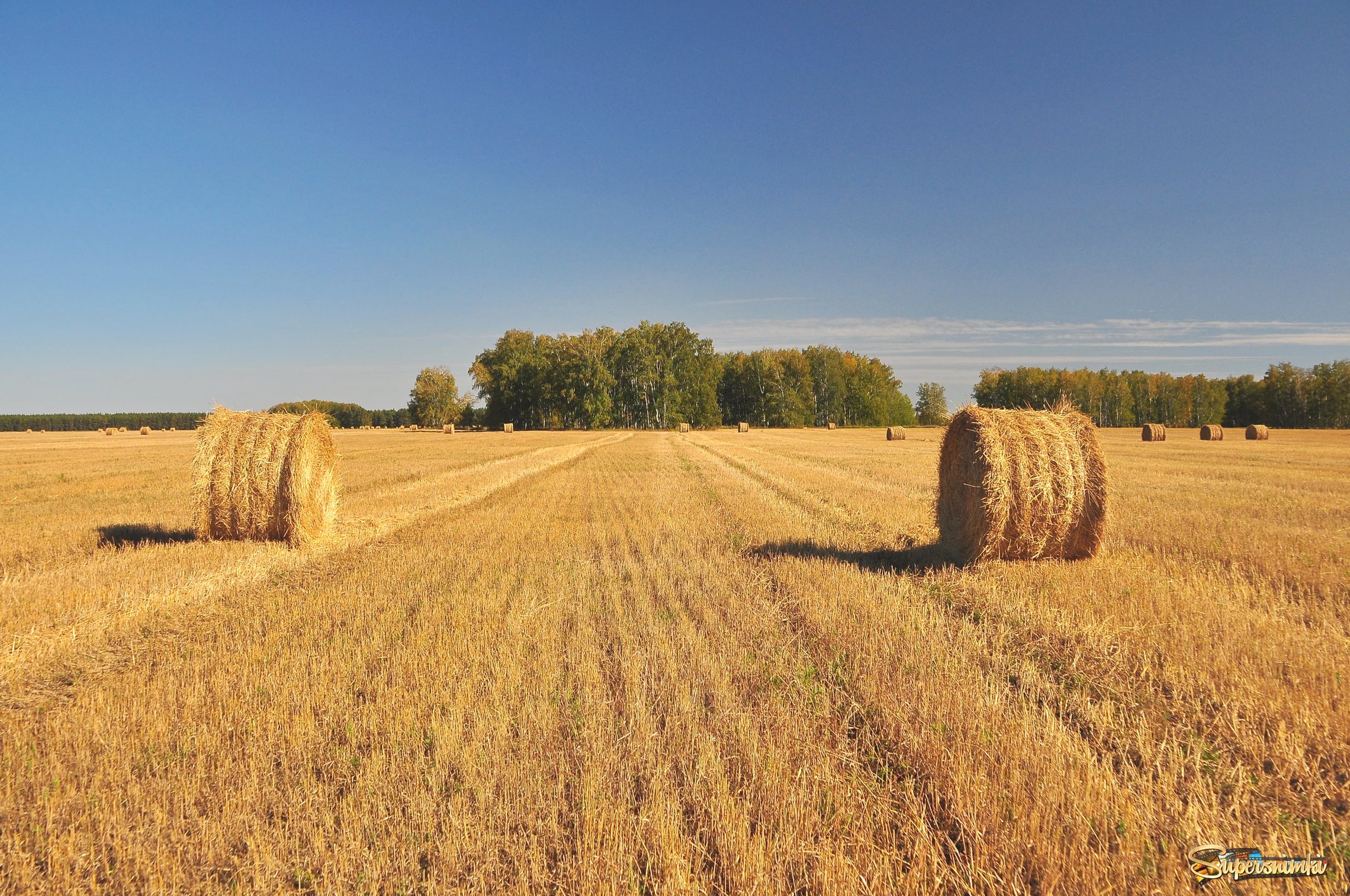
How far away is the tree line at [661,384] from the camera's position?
Result: 301ft

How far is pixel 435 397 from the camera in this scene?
327ft

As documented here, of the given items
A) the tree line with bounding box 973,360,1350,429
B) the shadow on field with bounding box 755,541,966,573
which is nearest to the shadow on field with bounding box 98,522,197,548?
the shadow on field with bounding box 755,541,966,573

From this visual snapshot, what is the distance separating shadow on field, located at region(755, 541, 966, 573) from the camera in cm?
848

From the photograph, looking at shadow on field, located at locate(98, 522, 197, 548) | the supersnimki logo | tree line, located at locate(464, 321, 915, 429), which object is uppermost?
tree line, located at locate(464, 321, 915, 429)

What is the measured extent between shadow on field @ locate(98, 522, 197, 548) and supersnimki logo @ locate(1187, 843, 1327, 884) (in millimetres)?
12999

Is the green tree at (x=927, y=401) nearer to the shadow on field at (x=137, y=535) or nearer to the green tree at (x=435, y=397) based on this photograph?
the green tree at (x=435, y=397)

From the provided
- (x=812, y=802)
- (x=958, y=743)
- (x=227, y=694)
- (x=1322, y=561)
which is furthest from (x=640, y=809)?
(x=1322, y=561)

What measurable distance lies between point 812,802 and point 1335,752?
312 cm

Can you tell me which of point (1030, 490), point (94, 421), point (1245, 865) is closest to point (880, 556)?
point (1030, 490)

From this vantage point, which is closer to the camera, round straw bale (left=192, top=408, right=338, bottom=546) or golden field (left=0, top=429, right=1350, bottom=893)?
golden field (left=0, top=429, right=1350, bottom=893)

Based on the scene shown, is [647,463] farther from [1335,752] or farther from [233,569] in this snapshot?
[1335,752]

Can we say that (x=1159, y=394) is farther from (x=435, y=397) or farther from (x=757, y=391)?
(x=435, y=397)

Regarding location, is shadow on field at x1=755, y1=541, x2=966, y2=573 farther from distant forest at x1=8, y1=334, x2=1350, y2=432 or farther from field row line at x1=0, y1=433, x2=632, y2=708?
distant forest at x1=8, y1=334, x2=1350, y2=432

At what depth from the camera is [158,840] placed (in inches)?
122
